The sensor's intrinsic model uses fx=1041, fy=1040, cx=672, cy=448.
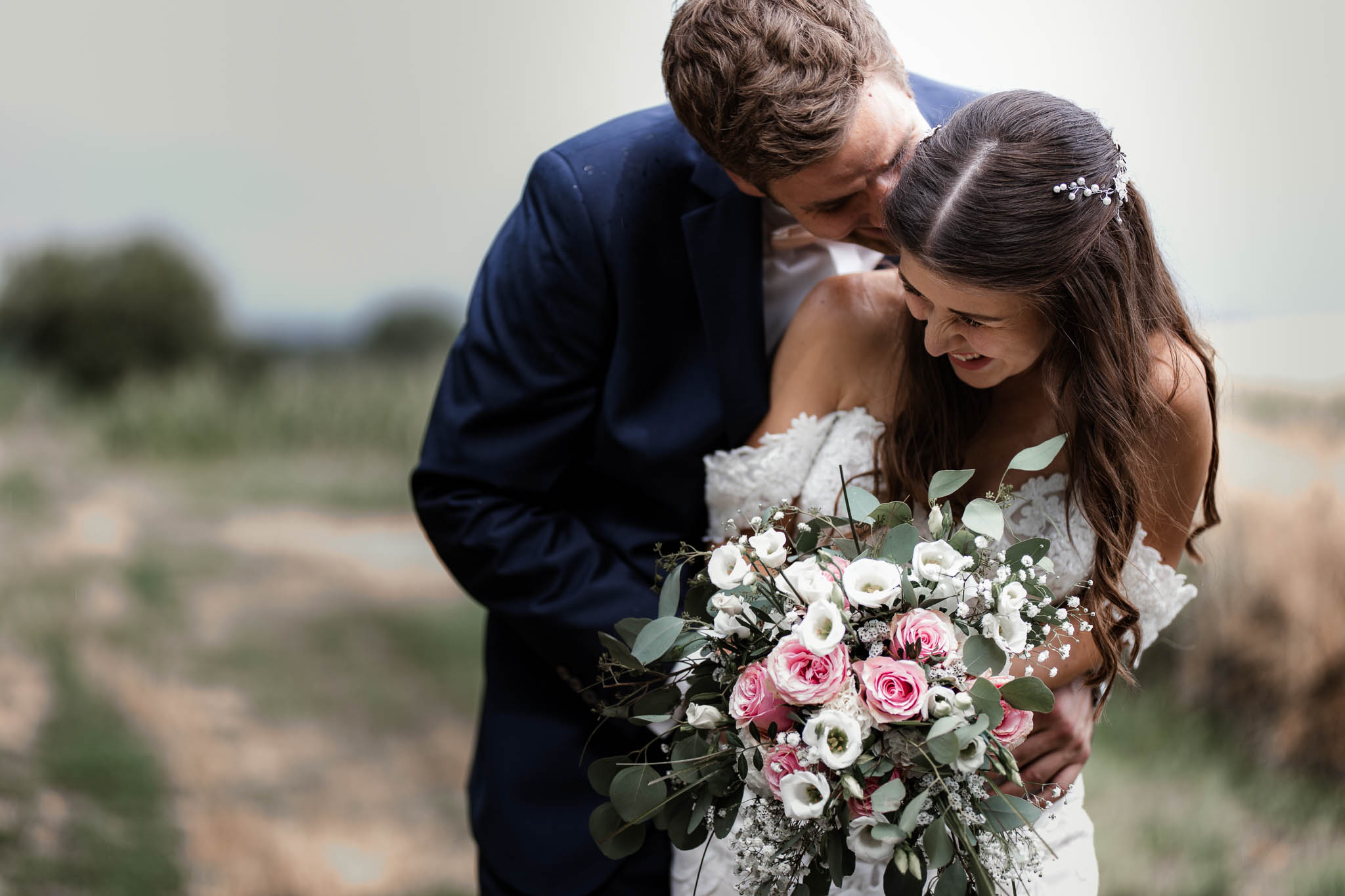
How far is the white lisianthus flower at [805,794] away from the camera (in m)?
1.14

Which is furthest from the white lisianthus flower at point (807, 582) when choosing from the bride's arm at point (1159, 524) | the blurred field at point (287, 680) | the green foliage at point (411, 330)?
the green foliage at point (411, 330)

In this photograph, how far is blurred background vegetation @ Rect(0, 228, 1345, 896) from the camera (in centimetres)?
319

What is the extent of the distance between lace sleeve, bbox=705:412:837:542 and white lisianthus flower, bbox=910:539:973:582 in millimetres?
538

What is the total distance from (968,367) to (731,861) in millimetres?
899

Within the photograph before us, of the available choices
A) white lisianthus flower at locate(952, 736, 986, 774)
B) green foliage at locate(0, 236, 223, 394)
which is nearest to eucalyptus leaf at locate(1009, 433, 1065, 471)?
white lisianthus flower at locate(952, 736, 986, 774)

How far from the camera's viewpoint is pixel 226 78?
12.7ft

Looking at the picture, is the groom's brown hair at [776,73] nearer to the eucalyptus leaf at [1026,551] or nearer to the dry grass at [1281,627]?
the eucalyptus leaf at [1026,551]

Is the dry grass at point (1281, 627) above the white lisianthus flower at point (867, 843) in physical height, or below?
below

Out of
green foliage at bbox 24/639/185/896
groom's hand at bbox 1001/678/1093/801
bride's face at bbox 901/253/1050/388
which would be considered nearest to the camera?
bride's face at bbox 901/253/1050/388

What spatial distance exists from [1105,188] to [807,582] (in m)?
0.66

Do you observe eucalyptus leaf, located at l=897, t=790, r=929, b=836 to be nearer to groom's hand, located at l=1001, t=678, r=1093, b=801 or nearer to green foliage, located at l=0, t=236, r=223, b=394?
groom's hand, located at l=1001, t=678, r=1093, b=801

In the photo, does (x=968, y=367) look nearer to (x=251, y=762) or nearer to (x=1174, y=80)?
(x=1174, y=80)

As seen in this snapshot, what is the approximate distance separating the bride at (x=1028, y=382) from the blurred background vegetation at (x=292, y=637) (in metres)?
1.66

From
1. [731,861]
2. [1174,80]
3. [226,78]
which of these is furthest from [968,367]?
[226,78]
